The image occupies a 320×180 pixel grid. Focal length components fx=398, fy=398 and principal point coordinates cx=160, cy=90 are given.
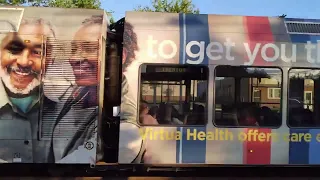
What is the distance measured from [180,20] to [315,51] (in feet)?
7.47

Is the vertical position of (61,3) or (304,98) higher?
(61,3)

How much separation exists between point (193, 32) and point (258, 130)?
74.4 inches

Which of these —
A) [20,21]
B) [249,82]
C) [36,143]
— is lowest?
[36,143]

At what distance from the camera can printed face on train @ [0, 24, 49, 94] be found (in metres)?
6.10

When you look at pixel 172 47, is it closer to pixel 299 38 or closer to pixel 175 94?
pixel 175 94

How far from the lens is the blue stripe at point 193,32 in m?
6.36

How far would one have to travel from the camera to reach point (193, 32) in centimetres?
643

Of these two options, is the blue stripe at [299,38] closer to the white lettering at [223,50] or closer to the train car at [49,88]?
the white lettering at [223,50]

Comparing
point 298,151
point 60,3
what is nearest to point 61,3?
point 60,3

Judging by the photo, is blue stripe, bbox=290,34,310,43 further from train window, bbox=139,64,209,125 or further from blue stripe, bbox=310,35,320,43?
train window, bbox=139,64,209,125

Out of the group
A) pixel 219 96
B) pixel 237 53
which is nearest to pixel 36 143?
pixel 219 96

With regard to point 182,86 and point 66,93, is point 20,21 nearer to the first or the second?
point 66,93

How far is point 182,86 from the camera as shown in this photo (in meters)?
6.40

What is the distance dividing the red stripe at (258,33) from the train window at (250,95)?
0.80 feet
